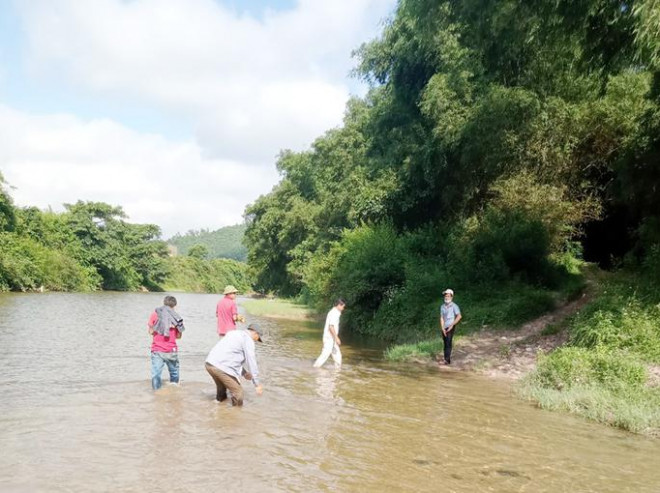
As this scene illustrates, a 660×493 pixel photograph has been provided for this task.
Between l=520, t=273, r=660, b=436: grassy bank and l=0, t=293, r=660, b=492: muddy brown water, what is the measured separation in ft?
1.42

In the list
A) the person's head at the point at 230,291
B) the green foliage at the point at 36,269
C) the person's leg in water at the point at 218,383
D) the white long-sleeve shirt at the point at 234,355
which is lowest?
the person's leg in water at the point at 218,383

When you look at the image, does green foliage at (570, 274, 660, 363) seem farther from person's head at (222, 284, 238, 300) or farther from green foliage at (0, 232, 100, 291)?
green foliage at (0, 232, 100, 291)

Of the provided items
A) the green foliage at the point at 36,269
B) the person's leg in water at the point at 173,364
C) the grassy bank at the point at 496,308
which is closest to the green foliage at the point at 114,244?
the green foliage at the point at 36,269

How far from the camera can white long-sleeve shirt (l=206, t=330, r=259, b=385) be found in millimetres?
9398

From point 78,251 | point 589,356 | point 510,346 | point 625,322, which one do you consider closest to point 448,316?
point 510,346

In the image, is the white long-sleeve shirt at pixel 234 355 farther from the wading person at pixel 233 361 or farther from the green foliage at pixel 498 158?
the green foliage at pixel 498 158

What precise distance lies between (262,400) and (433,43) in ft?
54.6

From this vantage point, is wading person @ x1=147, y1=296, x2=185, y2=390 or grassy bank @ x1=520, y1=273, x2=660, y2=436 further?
wading person @ x1=147, y1=296, x2=185, y2=390

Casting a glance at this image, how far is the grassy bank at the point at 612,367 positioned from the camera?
9.45 metres

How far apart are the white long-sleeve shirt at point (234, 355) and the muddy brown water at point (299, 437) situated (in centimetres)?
72

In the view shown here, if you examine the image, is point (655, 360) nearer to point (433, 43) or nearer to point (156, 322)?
point (156, 322)

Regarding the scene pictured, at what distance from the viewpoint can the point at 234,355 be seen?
372 inches

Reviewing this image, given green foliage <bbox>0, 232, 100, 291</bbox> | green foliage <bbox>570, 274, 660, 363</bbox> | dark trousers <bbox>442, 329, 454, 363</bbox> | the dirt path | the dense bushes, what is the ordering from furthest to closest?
the dense bushes < green foliage <bbox>0, 232, 100, 291</bbox> < dark trousers <bbox>442, 329, 454, 363</bbox> < the dirt path < green foliage <bbox>570, 274, 660, 363</bbox>

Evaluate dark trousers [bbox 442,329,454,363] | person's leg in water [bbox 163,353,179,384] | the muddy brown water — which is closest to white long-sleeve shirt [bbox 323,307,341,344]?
the muddy brown water
